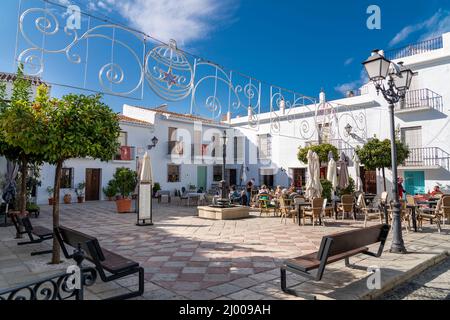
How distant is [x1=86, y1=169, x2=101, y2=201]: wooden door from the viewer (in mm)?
16750

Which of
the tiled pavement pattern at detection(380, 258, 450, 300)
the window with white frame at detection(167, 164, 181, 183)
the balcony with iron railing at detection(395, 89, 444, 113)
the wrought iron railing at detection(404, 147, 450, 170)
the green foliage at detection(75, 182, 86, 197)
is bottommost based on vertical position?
the tiled pavement pattern at detection(380, 258, 450, 300)

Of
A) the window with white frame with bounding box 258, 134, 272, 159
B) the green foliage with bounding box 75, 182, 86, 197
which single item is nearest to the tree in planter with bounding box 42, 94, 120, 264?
the green foliage with bounding box 75, 182, 86, 197

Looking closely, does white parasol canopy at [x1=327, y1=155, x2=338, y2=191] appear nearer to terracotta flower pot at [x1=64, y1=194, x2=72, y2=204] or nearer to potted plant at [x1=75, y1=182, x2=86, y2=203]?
potted plant at [x1=75, y1=182, x2=86, y2=203]

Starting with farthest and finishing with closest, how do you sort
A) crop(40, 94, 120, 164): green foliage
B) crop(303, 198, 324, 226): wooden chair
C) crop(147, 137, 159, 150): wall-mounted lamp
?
crop(147, 137, 159, 150): wall-mounted lamp → crop(303, 198, 324, 226): wooden chair → crop(40, 94, 120, 164): green foliage

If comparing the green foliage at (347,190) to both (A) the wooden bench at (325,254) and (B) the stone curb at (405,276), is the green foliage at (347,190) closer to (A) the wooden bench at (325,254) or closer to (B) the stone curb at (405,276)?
(B) the stone curb at (405,276)

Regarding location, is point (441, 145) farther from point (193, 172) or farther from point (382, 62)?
point (193, 172)

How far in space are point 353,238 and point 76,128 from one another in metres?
4.04

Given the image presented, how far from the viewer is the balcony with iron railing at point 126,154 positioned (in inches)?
696

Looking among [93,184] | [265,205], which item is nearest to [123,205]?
[265,205]

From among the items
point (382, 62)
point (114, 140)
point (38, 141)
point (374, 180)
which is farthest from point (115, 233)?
point (374, 180)

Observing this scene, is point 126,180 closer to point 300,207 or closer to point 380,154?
point 300,207

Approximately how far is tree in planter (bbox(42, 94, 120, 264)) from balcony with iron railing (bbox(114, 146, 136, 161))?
1373 cm

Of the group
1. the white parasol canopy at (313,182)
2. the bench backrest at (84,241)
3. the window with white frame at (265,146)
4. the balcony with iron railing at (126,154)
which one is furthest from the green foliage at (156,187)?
the bench backrest at (84,241)

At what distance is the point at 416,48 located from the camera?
47.7ft
